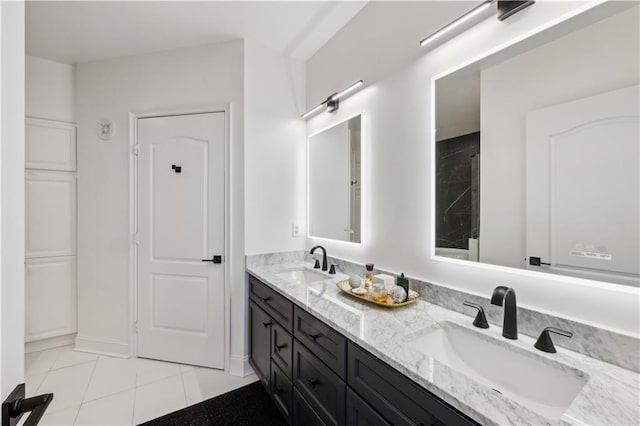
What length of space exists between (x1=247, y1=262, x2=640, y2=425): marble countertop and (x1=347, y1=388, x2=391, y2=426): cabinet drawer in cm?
22

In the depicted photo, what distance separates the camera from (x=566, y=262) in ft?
3.41

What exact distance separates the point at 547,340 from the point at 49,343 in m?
3.84

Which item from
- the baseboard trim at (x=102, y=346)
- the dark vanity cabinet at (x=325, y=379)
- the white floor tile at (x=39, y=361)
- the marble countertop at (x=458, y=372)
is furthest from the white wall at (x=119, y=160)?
the marble countertop at (x=458, y=372)

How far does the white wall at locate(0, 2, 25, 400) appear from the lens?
0.52 metres

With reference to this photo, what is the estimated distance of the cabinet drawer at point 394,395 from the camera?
31.1 inches

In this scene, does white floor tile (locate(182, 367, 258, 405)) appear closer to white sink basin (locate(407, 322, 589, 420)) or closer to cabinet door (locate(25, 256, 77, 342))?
cabinet door (locate(25, 256, 77, 342))

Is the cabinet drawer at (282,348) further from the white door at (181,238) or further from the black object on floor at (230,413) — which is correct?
the white door at (181,238)

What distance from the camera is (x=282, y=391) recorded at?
1696 mm

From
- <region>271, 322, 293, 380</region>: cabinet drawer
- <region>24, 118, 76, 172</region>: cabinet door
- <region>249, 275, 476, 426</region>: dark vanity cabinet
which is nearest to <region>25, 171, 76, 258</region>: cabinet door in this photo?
<region>24, 118, 76, 172</region>: cabinet door

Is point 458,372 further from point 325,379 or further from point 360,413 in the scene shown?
point 325,379

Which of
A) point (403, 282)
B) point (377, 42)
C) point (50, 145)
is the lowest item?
point (403, 282)

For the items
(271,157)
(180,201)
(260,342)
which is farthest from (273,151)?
(260,342)

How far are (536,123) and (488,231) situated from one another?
1.57 feet

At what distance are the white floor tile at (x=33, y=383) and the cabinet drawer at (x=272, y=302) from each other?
1698mm
